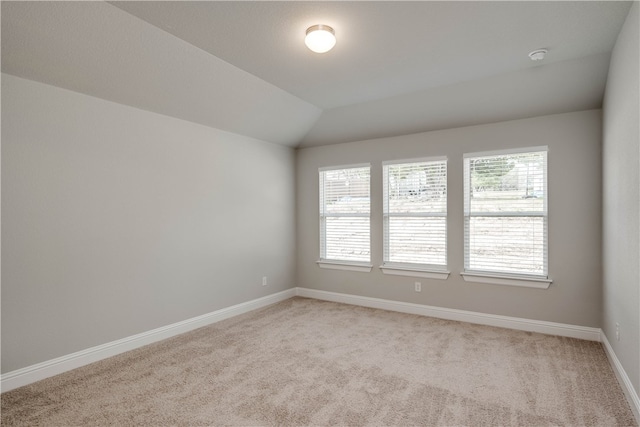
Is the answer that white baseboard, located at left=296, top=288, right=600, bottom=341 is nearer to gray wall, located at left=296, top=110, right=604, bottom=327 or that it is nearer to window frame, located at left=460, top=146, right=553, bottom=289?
gray wall, located at left=296, top=110, right=604, bottom=327

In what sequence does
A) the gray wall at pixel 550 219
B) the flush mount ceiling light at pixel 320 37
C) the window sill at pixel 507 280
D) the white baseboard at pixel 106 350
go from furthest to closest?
the window sill at pixel 507 280
the gray wall at pixel 550 219
the white baseboard at pixel 106 350
the flush mount ceiling light at pixel 320 37

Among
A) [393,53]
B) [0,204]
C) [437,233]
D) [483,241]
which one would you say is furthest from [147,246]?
[483,241]

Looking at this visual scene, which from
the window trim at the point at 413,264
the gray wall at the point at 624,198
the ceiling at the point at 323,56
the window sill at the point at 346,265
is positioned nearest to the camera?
the gray wall at the point at 624,198

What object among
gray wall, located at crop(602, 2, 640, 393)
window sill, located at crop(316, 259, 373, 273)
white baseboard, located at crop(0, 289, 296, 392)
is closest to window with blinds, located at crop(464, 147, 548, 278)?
gray wall, located at crop(602, 2, 640, 393)

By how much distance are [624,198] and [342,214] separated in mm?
3301

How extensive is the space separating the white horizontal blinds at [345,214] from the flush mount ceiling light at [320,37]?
256cm

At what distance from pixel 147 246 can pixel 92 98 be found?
1.47 metres

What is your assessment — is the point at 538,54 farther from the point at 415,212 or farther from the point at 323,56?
the point at 415,212

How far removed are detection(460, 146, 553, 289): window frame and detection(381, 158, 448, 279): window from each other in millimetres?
255

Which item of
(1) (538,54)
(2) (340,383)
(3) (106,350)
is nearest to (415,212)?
(1) (538,54)

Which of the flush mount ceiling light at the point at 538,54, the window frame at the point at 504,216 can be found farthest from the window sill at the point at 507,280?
the flush mount ceiling light at the point at 538,54

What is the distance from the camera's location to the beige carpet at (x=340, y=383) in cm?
231

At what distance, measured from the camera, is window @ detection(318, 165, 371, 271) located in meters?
5.10

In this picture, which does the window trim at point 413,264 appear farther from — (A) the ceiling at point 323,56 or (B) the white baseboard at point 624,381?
(B) the white baseboard at point 624,381
